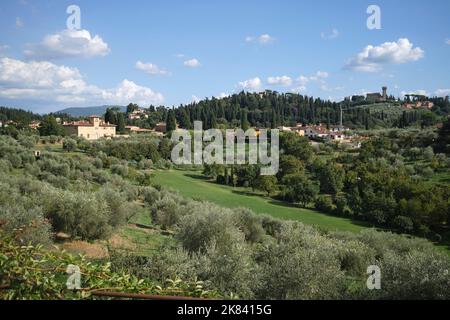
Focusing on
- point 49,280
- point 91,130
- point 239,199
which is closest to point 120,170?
point 239,199

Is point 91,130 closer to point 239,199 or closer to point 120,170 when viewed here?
point 120,170

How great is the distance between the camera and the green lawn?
39438 millimetres

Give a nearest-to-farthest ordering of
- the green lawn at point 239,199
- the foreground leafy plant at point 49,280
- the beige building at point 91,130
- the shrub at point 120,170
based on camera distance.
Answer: the foreground leafy plant at point 49,280, the green lawn at point 239,199, the shrub at point 120,170, the beige building at point 91,130

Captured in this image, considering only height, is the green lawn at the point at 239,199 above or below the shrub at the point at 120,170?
below

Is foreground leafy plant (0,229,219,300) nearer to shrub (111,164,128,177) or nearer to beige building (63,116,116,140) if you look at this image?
shrub (111,164,128,177)

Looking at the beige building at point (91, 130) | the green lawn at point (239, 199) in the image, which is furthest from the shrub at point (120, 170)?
the beige building at point (91, 130)

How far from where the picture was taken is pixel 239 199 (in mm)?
47875

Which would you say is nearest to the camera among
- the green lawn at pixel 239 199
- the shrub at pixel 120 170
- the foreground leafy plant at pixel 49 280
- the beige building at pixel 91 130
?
the foreground leafy plant at pixel 49 280

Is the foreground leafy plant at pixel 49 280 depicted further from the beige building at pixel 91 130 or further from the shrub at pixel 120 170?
the beige building at pixel 91 130

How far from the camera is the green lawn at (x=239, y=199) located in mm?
39438

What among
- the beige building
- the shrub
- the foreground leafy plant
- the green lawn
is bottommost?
the green lawn

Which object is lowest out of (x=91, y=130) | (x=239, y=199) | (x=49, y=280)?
(x=239, y=199)

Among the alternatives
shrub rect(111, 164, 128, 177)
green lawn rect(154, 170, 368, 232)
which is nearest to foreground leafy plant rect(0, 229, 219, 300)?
green lawn rect(154, 170, 368, 232)
